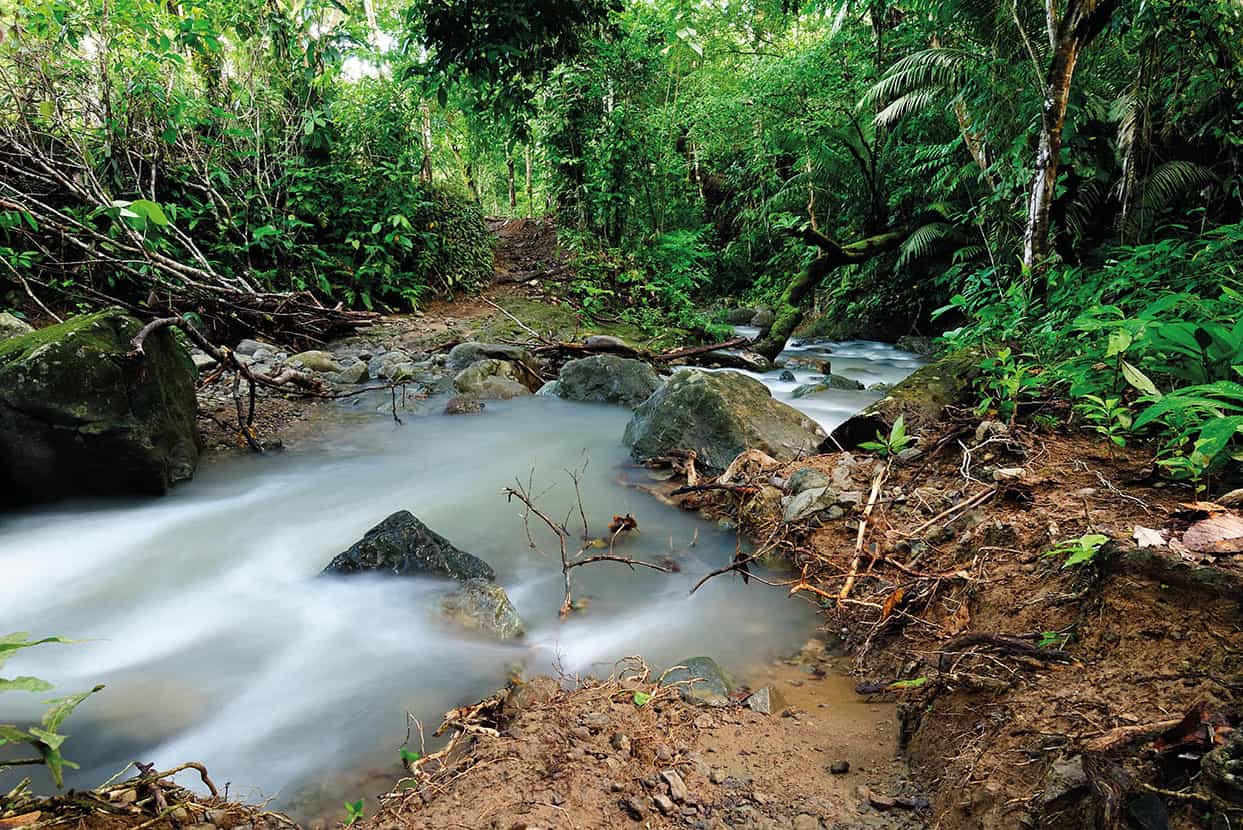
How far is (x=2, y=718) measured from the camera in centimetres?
209

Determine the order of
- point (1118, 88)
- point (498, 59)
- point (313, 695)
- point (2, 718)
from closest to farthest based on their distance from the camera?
point (2, 718) < point (313, 695) < point (498, 59) < point (1118, 88)

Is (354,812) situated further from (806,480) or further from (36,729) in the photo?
(806,480)

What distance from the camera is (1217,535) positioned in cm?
156

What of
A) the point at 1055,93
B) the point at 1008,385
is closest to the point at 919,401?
the point at 1008,385

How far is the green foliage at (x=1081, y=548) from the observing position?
5.58 ft

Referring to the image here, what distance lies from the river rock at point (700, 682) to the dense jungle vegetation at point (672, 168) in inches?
62.7

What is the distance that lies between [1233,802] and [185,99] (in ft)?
33.0

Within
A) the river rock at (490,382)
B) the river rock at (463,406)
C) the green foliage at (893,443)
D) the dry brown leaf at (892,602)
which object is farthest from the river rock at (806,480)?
the river rock at (490,382)

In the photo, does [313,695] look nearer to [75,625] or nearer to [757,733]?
[75,625]

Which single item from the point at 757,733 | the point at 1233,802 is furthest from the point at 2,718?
the point at 1233,802

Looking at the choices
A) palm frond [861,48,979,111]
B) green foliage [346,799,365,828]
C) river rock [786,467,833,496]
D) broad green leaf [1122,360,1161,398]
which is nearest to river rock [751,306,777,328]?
palm frond [861,48,979,111]

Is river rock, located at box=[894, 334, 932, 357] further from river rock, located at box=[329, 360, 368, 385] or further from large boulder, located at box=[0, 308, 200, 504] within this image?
large boulder, located at box=[0, 308, 200, 504]

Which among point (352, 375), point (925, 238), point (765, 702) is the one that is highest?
point (925, 238)

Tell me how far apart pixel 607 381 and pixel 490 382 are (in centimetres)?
134
